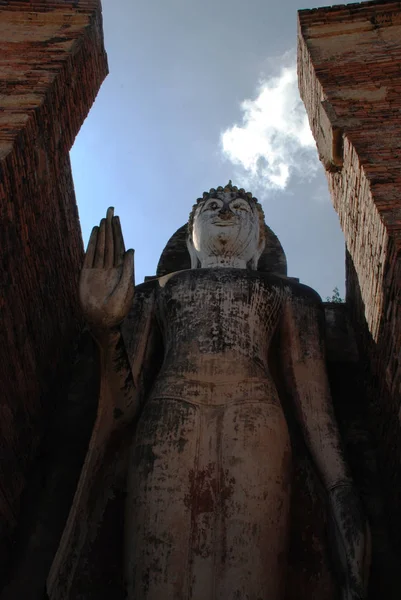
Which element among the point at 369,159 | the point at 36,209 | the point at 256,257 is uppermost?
the point at 369,159

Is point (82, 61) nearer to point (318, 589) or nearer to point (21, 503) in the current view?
point (21, 503)

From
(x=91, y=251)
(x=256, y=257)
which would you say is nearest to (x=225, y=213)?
(x=256, y=257)

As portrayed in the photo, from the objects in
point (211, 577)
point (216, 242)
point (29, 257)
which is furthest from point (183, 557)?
point (216, 242)

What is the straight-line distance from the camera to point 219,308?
386cm

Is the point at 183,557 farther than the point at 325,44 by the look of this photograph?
No

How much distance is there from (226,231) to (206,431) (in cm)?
184

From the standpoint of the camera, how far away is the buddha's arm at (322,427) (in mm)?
2896

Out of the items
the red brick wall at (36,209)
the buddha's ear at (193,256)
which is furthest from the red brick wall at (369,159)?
the red brick wall at (36,209)

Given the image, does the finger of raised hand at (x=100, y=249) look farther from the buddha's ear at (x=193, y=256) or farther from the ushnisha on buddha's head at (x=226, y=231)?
the buddha's ear at (x=193, y=256)

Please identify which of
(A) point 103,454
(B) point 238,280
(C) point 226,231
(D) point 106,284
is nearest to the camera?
(D) point 106,284

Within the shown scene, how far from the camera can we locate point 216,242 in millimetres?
4629

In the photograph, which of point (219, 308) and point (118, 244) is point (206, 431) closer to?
point (219, 308)

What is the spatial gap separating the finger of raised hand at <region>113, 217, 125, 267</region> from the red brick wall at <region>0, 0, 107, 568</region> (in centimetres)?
66

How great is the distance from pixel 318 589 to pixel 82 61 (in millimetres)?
4354
